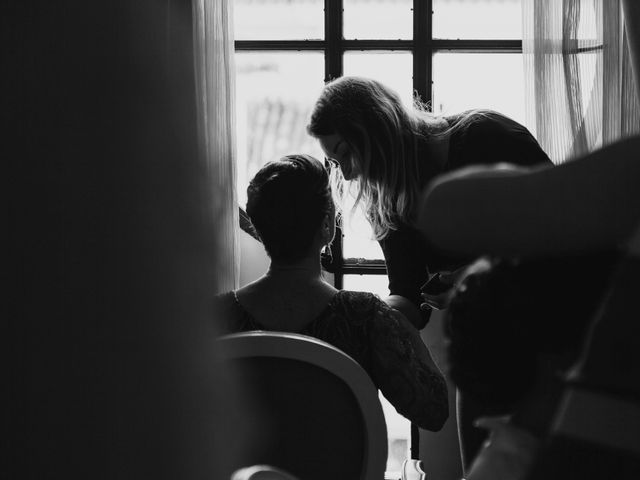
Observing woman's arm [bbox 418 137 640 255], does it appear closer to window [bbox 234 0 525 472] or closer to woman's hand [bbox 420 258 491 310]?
woman's hand [bbox 420 258 491 310]

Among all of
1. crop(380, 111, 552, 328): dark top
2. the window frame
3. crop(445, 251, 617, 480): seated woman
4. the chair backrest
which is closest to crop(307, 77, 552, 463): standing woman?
crop(380, 111, 552, 328): dark top

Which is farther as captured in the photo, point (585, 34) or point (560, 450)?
point (585, 34)

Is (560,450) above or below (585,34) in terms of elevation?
below

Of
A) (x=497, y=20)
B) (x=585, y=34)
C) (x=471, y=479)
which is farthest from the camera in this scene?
(x=497, y=20)

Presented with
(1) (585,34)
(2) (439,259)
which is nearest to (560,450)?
(2) (439,259)

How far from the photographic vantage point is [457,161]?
185cm

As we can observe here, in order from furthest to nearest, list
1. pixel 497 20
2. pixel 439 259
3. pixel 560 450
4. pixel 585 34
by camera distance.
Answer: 1. pixel 497 20
2. pixel 585 34
3. pixel 439 259
4. pixel 560 450

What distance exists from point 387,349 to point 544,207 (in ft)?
3.06

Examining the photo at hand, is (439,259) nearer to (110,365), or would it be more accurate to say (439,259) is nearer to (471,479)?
(471,479)

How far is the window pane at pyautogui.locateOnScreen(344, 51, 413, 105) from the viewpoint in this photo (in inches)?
144

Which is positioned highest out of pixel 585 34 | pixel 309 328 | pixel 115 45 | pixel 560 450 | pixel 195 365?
pixel 585 34

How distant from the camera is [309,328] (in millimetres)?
1425

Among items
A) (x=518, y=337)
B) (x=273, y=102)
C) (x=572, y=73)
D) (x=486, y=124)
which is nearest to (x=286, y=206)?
(x=486, y=124)

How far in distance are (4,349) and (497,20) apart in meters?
3.69
